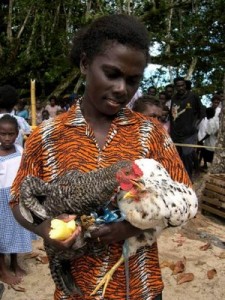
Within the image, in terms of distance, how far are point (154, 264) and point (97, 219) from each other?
386 mm

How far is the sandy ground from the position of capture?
4.20m

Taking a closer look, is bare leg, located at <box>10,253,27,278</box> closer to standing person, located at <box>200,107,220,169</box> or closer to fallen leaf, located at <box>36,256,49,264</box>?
fallen leaf, located at <box>36,256,49,264</box>

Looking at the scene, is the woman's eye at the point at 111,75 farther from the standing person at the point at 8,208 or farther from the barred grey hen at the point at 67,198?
the standing person at the point at 8,208

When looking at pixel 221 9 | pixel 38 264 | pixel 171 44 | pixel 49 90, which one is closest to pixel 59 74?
pixel 49 90

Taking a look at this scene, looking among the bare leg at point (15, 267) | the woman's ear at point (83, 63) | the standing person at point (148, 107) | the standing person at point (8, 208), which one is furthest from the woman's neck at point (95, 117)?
the bare leg at point (15, 267)

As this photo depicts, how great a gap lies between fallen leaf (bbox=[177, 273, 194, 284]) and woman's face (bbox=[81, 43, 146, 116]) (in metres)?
3.09

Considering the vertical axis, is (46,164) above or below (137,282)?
above

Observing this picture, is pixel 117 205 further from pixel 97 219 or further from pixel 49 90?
pixel 49 90

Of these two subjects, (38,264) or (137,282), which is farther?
(38,264)

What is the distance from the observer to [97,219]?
1.54 metres

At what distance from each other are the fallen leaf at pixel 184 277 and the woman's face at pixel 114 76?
309 centimetres

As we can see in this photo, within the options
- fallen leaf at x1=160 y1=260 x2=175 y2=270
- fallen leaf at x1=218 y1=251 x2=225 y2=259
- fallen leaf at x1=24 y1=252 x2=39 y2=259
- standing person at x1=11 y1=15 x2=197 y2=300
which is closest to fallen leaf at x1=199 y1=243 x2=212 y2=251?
fallen leaf at x1=218 y1=251 x2=225 y2=259

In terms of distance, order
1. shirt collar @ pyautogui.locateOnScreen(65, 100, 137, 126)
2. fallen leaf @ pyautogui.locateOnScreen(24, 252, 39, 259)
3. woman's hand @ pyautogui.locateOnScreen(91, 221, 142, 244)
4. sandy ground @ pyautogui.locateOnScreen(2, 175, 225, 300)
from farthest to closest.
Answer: fallen leaf @ pyautogui.locateOnScreen(24, 252, 39, 259) → sandy ground @ pyautogui.locateOnScreen(2, 175, 225, 300) → shirt collar @ pyautogui.locateOnScreen(65, 100, 137, 126) → woman's hand @ pyautogui.locateOnScreen(91, 221, 142, 244)

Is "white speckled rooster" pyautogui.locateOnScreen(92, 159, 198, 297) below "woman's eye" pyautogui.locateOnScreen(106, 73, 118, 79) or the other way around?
below
